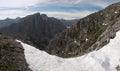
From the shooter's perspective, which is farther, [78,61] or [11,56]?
[78,61]

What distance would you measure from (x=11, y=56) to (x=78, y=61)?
9139mm

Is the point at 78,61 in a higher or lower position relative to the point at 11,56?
lower

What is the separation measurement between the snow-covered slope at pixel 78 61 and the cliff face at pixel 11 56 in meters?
0.97

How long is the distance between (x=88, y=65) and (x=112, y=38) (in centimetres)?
813

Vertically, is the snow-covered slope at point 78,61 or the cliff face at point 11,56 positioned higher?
the cliff face at point 11,56

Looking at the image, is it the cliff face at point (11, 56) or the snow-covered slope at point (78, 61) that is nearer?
the cliff face at point (11, 56)

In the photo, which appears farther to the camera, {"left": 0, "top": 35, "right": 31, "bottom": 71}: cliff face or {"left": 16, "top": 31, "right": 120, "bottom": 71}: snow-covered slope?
{"left": 16, "top": 31, "right": 120, "bottom": 71}: snow-covered slope

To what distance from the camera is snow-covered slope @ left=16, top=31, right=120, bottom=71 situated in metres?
28.7

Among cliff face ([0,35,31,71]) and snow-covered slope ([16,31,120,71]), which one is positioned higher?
cliff face ([0,35,31,71])

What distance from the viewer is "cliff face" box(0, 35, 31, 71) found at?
26250 millimetres

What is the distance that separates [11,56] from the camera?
91.4ft

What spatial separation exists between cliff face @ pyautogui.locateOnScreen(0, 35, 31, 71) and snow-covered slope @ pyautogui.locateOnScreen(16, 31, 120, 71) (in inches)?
38.3

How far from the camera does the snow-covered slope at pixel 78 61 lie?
94.2 ft

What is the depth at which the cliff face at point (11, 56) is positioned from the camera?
2625 centimetres
